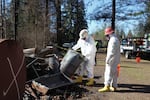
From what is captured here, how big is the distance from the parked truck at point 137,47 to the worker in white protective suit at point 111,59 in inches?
789

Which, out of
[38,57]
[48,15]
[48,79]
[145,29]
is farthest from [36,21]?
[48,79]

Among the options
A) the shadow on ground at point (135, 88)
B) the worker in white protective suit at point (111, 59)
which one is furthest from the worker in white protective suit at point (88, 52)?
the worker in white protective suit at point (111, 59)

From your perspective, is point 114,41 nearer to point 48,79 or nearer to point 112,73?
point 112,73

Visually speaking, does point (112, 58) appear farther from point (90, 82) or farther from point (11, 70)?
point (11, 70)

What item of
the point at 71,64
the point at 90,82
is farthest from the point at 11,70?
the point at 90,82

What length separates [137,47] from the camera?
A: 3300 cm

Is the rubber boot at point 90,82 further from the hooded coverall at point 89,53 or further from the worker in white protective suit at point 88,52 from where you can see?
the hooded coverall at point 89,53

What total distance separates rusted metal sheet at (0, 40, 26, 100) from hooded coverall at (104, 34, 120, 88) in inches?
128

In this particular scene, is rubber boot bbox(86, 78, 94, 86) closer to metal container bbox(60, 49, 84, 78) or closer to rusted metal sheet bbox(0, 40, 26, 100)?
metal container bbox(60, 49, 84, 78)

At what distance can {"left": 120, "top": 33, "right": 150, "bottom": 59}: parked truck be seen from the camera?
32.0 m

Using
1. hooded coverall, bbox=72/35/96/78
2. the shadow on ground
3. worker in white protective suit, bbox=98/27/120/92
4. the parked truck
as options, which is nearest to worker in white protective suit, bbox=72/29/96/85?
hooded coverall, bbox=72/35/96/78

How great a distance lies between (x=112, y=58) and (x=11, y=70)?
13.2ft

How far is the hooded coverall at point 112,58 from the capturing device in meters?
11.6

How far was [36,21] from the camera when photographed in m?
46.8
